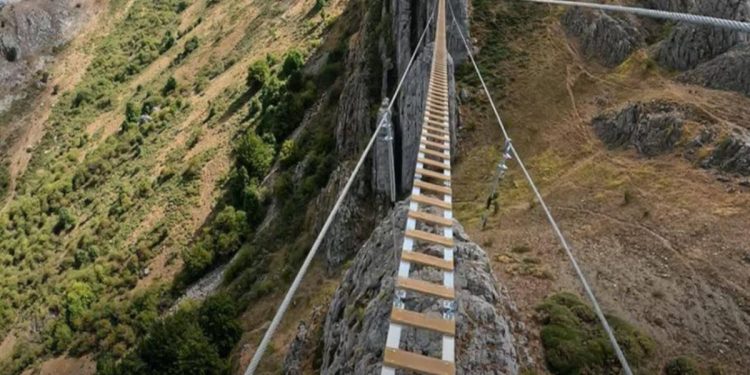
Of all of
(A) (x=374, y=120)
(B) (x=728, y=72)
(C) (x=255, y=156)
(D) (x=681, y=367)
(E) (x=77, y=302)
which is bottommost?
(E) (x=77, y=302)

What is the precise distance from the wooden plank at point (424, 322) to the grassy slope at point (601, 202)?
5.04 meters

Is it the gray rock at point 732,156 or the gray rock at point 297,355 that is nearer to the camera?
the gray rock at point 297,355

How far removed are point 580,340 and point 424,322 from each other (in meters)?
6.28

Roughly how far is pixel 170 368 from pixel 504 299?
19.7 meters

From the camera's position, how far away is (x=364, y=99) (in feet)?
107

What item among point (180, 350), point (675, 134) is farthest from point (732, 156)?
point (180, 350)

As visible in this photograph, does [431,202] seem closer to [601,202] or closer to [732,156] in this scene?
[601,202]

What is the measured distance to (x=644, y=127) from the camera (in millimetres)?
22219

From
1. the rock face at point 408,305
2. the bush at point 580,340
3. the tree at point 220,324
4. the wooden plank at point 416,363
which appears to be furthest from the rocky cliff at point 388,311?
the tree at point 220,324

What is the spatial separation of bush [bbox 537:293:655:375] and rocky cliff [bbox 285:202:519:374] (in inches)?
42.2

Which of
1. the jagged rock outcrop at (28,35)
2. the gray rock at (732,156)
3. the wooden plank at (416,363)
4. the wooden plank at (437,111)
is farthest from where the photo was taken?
the jagged rock outcrop at (28,35)

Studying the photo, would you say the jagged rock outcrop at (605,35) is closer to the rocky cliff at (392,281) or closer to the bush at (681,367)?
the rocky cliff at (392,281)

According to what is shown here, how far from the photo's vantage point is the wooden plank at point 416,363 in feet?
23.4

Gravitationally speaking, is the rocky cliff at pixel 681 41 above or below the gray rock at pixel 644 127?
above
